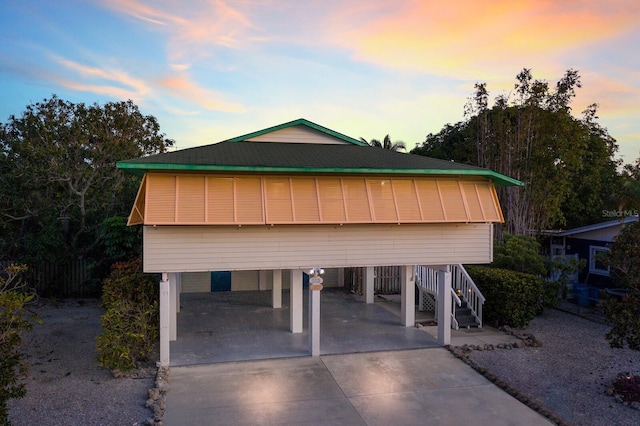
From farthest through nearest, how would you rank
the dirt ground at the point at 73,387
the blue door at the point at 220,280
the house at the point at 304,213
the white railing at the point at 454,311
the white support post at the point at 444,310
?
the blue door at the point at 220,280 < the white railing at the point at 454,311 < the white support post at the point at 444,310 < the house at the point at 304,213 < the dirt ground at the point at 73,387

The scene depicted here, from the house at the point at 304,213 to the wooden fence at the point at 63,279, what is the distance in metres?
8.33

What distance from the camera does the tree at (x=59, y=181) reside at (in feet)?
60.5

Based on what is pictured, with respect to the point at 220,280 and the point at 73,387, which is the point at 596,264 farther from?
the point at 73,387

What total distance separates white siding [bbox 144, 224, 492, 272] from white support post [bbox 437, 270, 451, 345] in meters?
0.59

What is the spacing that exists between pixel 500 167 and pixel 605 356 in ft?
45.5

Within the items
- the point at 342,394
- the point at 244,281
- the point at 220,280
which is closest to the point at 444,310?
the point at 342,394

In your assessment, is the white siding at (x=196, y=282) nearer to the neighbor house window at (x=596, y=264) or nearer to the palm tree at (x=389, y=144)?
the neighbor house window at (x=596, y=264)

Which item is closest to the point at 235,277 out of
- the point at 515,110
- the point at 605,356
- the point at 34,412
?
the point at 34,412

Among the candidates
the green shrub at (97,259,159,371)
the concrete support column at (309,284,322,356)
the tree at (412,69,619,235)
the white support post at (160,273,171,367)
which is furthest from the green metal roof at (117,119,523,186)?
the tree at (412,69,619,235)

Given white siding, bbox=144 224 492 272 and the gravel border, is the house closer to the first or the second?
white siding, bbox=144 224 492 272

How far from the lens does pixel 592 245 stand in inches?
740

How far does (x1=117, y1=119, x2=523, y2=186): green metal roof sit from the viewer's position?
10.1m

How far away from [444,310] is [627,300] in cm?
430

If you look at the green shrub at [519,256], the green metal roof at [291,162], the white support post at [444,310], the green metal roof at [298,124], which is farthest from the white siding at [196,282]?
the green shrub at [519,256]
